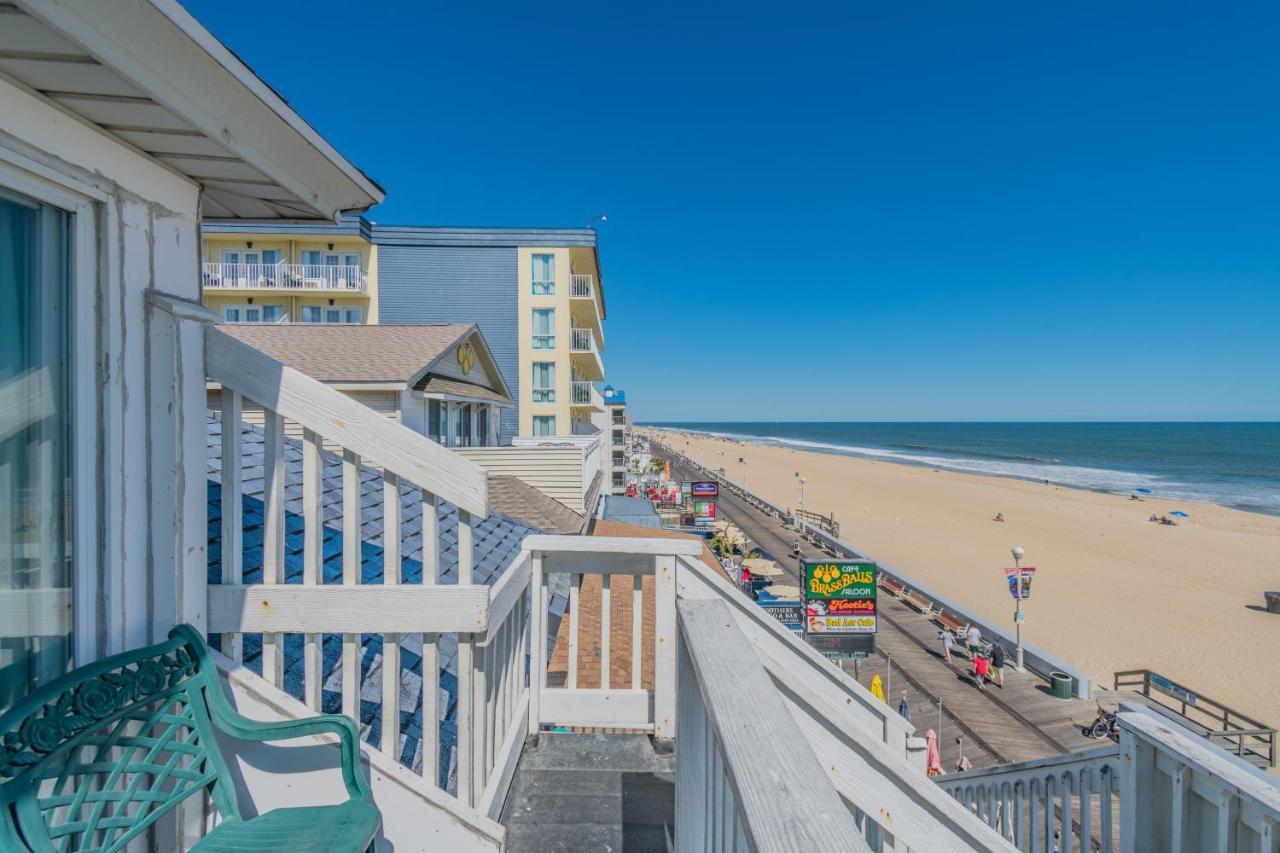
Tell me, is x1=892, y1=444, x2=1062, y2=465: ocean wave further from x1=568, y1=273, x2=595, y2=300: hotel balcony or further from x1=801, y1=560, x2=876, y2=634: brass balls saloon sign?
x1=801, y1=560, x2=876, y2=634: brass balls saloon sign

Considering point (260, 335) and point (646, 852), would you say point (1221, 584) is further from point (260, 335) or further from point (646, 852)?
point (260, 335)

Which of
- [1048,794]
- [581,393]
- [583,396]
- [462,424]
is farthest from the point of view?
[583,396]

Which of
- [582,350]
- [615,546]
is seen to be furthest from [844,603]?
[582,350]

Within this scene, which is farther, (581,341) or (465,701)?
(581,341)

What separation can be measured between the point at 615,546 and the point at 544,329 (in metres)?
21.2

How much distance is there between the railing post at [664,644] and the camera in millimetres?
3131

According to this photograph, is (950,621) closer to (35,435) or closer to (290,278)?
(35,435)

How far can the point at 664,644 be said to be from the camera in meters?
3.15

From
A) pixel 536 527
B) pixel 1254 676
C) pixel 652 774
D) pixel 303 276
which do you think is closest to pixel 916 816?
pixel 652 774

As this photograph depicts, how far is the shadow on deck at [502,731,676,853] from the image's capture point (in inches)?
98.5

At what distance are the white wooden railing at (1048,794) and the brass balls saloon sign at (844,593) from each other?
7190 mm

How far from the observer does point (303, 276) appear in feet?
77.2

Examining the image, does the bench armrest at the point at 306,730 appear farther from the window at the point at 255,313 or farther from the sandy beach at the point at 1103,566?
the window at the point at 255,313

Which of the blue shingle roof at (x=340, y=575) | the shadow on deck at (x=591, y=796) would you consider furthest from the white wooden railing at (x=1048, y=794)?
the blue shingle roof at (x=340, y=575)
